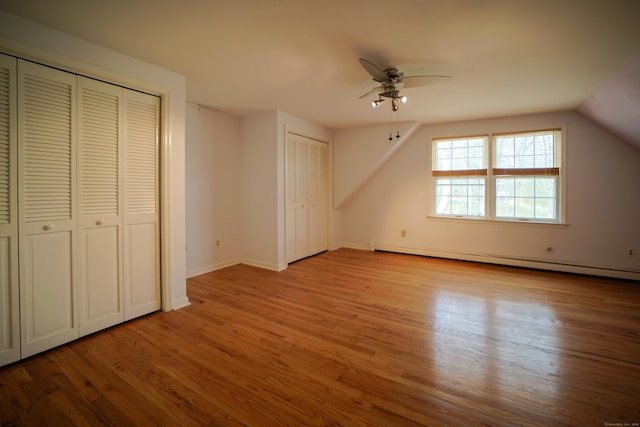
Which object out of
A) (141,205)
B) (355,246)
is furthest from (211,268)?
(355,246)

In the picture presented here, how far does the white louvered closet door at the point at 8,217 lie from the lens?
196 cm

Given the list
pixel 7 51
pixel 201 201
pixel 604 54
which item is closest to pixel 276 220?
pixel 201 201

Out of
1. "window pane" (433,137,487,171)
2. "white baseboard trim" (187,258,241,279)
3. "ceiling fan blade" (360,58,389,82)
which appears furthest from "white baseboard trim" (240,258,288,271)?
"window pane" (433,137,487,171)

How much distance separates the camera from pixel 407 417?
155 cm

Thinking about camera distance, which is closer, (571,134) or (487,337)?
(487,337)

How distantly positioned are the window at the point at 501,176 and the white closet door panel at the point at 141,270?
14.7ft

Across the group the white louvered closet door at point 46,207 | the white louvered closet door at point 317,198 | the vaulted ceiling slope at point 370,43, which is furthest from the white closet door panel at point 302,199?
the white louvered closet door at point 46,207

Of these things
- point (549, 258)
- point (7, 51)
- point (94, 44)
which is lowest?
point (549, 258)

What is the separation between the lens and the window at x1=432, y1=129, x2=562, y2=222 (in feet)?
14.4

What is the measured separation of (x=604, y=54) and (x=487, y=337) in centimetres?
267

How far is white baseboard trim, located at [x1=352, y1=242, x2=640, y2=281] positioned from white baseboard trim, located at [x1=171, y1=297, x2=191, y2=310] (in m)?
3.69

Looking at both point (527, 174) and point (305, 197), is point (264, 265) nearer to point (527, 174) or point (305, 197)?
point (305, 197)

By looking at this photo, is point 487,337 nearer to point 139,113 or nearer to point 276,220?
point 276,220

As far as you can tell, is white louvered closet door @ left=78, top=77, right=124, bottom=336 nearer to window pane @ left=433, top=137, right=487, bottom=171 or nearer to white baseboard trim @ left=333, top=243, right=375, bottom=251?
white baseboard trim @ left=333, top=243, right=375, bottom=251
